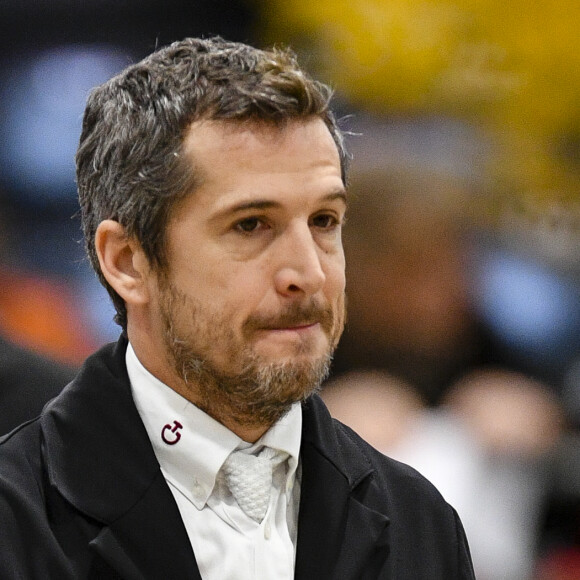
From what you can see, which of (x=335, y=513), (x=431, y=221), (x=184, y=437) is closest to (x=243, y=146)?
(x=184, y=437)

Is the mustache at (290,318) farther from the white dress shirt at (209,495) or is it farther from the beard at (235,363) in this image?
the white dress shirt at (209,495)

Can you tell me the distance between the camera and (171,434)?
167 cm

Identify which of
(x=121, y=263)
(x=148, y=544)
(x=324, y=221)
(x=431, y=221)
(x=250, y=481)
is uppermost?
(x=431, y=221)

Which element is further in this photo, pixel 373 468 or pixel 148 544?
pixel 373 468

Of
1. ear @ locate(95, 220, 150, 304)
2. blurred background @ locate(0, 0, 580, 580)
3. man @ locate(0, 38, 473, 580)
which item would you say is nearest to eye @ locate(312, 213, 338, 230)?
man @ locate(0, 38, 473, 580)

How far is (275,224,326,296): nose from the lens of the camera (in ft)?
5.32

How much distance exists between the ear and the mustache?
0.59 ft

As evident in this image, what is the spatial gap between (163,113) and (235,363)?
36cm

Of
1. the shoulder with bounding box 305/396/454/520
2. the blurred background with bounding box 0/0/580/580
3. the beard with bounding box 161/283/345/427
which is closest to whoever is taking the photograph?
the beard with bounding box 161/283/345/427

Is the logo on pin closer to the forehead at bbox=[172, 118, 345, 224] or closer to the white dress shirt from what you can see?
the white dress shirt

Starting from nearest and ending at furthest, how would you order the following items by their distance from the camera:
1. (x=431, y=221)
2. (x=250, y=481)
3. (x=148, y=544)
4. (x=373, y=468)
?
(x=148, y=544), (x=250, y=481), (x=373, y=468), (x=431, y=221)

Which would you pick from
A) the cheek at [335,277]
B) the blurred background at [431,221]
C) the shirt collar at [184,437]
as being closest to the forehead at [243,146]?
the cheek at [335,277]

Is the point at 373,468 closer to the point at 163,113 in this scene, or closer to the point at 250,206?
the point at 250,206

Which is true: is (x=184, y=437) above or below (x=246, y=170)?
below
